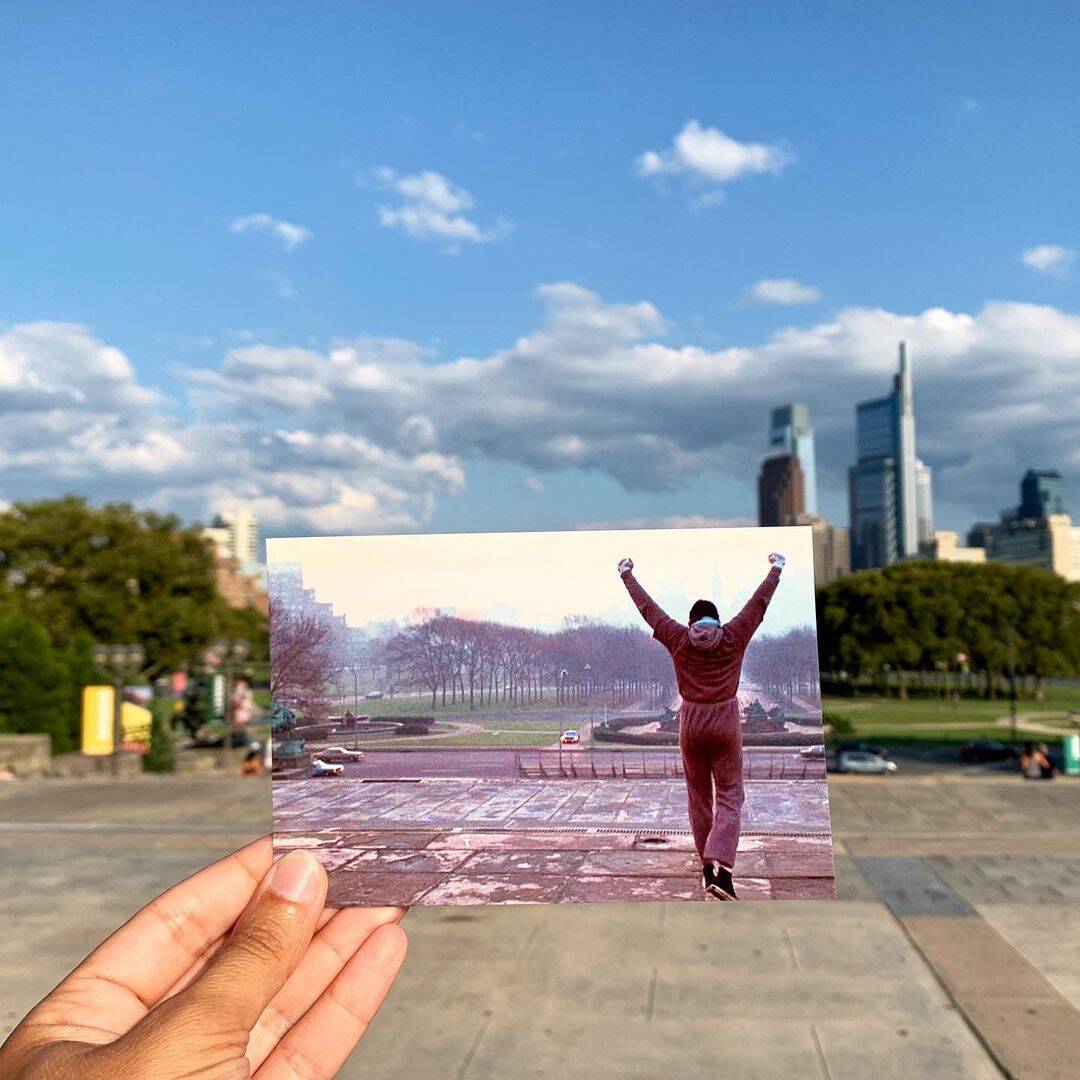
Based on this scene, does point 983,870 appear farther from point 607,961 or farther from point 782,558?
point 782,558

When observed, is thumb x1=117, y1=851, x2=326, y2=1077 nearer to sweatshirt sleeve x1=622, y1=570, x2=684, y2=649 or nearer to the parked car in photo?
the parked car in photo

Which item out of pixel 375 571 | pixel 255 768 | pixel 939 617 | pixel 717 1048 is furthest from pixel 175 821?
pixel 939 617

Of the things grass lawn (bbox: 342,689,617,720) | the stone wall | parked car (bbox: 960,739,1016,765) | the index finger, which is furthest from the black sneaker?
parked car (bbox: 960,739,1016,765)

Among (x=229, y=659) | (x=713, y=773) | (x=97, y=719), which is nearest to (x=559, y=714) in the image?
(x=713, y=773)

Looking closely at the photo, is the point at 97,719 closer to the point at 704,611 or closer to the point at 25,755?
the point at 25,755

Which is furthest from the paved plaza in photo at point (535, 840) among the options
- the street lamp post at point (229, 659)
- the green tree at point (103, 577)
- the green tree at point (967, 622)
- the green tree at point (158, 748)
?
the green tree at point (967, 622)
